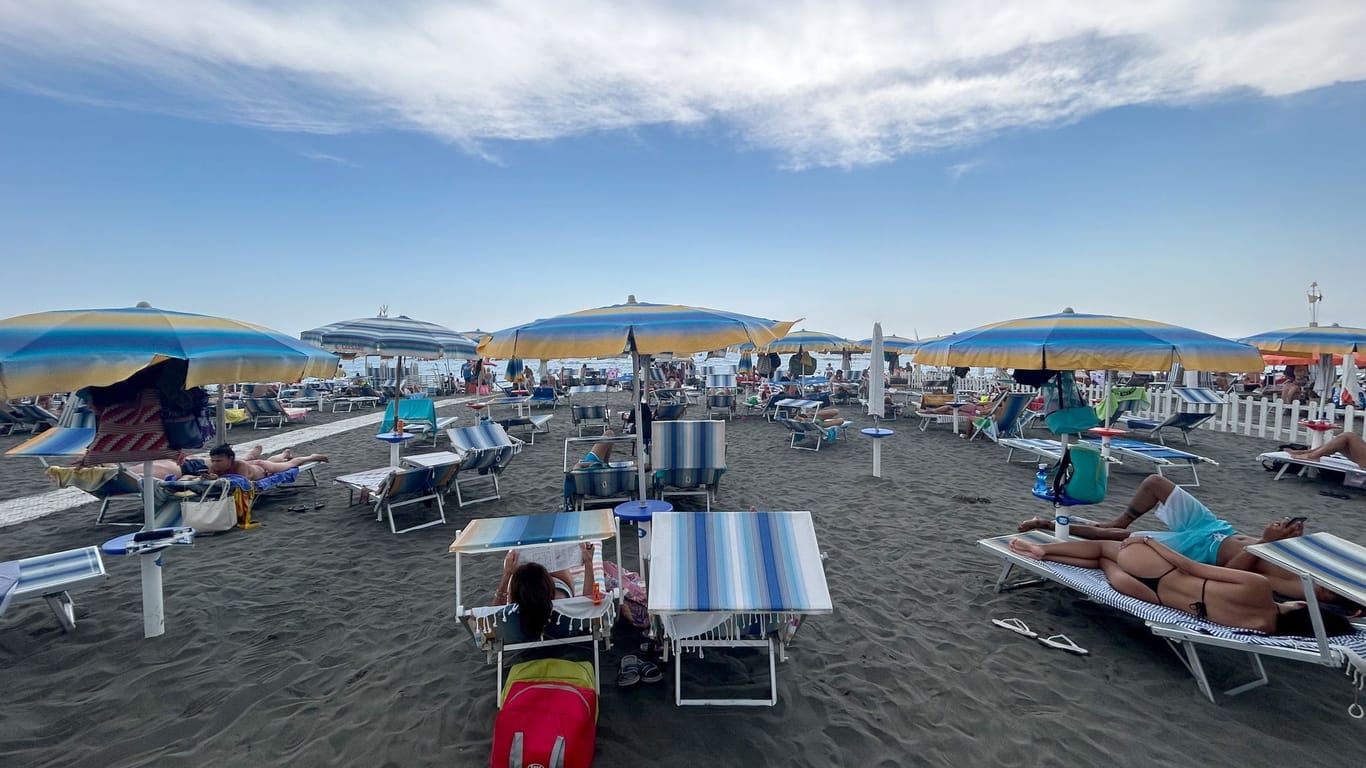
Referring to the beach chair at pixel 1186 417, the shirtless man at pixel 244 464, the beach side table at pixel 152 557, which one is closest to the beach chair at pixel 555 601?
the beach side table at pixel 152 557

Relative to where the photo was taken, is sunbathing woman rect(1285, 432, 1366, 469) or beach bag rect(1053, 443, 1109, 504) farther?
sunbathing woman rect(1285, 432, 1366, 469)

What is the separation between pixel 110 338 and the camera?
2660 mm

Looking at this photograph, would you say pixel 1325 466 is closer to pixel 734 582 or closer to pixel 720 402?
pixel 734 582

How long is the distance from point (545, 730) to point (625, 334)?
7.41ft

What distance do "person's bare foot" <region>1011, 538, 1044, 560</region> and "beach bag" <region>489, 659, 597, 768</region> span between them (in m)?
3.33

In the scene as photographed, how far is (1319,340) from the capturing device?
8.34 meters

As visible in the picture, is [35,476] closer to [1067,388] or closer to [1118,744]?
[1118,744]

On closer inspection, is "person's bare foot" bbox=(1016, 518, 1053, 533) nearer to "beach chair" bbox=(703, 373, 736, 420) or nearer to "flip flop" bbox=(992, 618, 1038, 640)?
"flip flop" bbox=(992, 618, 1038, 640)

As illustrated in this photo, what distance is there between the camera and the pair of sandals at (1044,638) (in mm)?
3281

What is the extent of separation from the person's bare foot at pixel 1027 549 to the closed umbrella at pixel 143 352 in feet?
16.8

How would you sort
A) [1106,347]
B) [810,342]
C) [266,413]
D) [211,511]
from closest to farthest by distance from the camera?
1. [1106,347]
2. [211,511]
3. [266,413]
4. [810,342]

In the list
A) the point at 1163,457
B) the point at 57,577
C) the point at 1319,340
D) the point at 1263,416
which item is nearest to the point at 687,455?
the point at 57,577

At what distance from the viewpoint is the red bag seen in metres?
2.16

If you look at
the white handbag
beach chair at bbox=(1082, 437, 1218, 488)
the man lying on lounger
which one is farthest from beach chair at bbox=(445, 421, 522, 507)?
beach chair at bbox=(1082, 437, 1218, 488)
